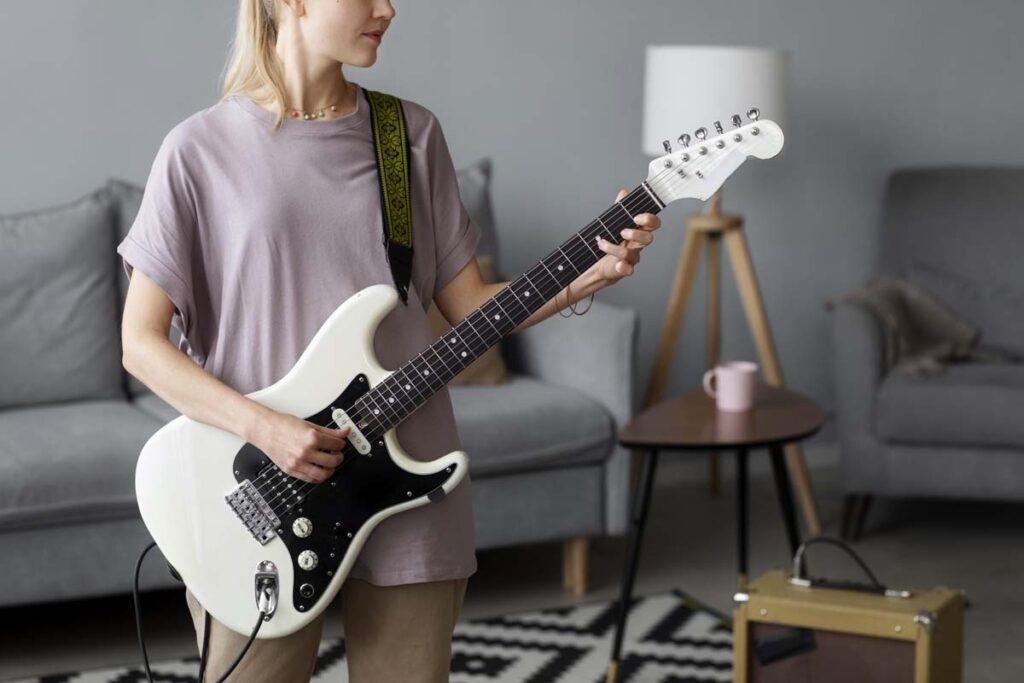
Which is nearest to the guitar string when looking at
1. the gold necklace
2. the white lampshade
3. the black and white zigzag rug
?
the gold necklace

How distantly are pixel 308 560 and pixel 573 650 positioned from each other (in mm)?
1507

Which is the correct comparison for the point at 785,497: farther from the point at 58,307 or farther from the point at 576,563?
the point at 58,307

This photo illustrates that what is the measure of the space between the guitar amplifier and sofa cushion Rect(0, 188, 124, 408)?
159 centimetres

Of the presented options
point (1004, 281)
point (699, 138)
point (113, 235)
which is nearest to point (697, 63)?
point (1004, 281)

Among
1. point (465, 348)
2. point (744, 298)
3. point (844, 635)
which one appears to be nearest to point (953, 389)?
point (744, 298)

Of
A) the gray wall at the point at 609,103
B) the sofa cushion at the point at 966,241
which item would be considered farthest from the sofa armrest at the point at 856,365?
the gray wall at the point at 609,103

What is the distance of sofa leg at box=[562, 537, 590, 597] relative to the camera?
3219 millimetres

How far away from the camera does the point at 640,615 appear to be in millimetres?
3072

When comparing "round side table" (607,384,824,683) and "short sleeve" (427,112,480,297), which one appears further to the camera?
"round side table" (607,384,824,683)

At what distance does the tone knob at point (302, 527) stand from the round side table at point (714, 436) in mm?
1114

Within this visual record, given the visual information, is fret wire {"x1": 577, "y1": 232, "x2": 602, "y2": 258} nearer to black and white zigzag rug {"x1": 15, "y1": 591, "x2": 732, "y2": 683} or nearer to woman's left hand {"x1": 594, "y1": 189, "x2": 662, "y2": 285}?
woman's left hand {"x1": 594, "y1": 189, "x2": 662, "y2": 285}

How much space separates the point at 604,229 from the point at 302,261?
308 millimetres

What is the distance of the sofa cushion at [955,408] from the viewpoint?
11.4ft

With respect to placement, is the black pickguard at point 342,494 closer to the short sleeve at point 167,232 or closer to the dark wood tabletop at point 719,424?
the short sleeve at point 167,232
